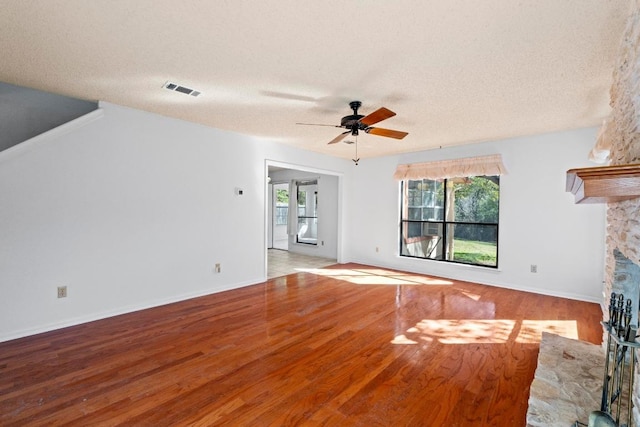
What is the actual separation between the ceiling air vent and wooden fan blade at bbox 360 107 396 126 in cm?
177

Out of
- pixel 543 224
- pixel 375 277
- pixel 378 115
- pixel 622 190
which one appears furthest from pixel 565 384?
pixel 375 277

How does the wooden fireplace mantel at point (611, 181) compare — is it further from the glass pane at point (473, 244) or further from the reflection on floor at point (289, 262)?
the reflection on floor at point (289, 262)

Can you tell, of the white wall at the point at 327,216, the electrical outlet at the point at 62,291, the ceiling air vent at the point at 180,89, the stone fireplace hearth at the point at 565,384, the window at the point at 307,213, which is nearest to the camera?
the stone fireplace hearth at the point at 565,384

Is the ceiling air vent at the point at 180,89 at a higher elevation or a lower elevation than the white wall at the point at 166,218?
higher

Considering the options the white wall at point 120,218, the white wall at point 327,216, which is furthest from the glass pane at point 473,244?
the white wall at point 120,218

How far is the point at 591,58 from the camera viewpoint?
221cm

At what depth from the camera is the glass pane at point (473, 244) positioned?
5016 millimetres

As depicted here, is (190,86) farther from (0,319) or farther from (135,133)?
(0,319)

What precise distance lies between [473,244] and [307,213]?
170 inches

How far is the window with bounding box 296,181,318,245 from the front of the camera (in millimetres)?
7934

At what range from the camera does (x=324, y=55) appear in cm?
223

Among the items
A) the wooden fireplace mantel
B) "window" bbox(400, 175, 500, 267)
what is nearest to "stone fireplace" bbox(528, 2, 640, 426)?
the wooden fireplace mantel

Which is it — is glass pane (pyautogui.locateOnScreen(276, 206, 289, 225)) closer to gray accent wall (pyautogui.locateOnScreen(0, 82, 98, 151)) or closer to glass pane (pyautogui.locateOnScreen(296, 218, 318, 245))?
glass pane (pyautogui.locateOnScreen(296, 218, 318, 245))

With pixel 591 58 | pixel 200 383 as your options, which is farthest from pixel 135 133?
pixel 591 58
